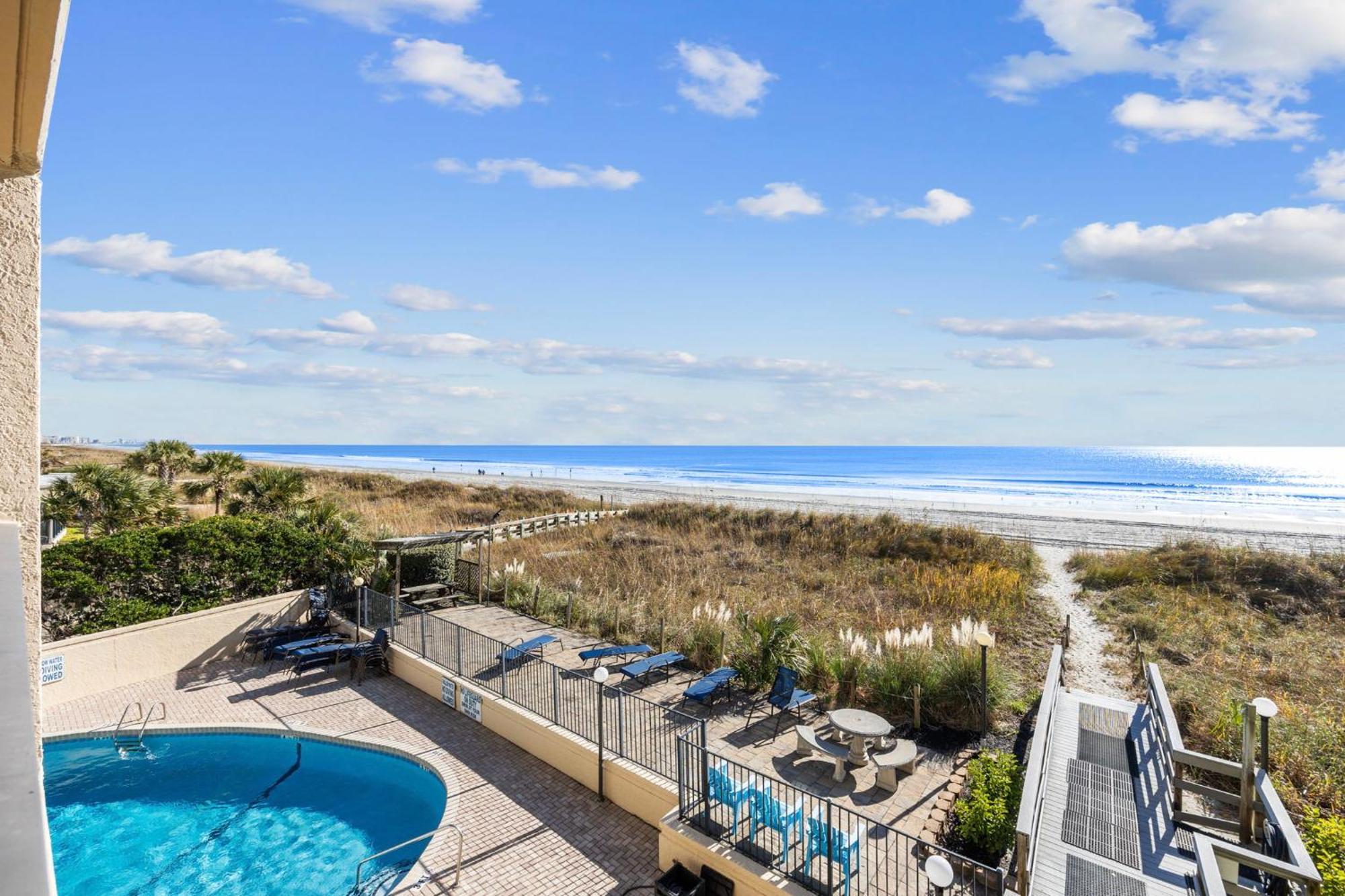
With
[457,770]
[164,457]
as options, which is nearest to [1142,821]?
[457,770]

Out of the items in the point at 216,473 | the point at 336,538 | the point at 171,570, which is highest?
the point at 216,473

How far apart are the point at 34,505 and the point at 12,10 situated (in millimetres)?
2584

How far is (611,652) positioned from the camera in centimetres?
1450

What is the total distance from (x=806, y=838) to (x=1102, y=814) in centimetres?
338

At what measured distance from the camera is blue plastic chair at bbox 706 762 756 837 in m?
8.46

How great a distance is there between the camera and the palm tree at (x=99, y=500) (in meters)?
19.6

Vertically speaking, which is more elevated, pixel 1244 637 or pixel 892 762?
pixel 892 762

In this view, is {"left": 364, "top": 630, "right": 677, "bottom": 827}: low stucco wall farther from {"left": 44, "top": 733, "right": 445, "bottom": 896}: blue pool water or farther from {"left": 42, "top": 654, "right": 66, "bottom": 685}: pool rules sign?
{"left": 42, "top": 654, "right": 66, "bottom": 685}: pool rules sign

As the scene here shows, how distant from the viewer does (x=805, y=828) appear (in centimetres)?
784

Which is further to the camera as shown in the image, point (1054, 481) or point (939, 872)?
point (1054, 481)

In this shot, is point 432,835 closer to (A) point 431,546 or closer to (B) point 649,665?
(B) point 649,665

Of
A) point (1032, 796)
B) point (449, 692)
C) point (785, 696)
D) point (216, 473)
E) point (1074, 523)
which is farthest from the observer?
point (1074, 523)

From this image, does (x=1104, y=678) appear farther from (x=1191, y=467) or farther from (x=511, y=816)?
(x=1191, y=467)

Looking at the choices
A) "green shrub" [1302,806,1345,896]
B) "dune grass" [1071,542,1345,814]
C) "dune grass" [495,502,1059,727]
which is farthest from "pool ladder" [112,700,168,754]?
"dune grass" [1071,542,1345,814]
